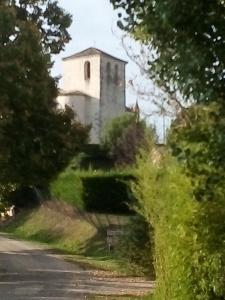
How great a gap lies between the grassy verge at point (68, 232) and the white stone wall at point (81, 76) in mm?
38960

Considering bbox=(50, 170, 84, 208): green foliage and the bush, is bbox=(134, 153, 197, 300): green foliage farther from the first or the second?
bbox=(50, 170, 84, 208): green foliage

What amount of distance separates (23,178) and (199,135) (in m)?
24.9

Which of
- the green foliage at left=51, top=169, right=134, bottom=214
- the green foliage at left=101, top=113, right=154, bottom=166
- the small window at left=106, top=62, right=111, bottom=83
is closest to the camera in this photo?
the green foliage at left=51, top=169, right=134, bottom=214

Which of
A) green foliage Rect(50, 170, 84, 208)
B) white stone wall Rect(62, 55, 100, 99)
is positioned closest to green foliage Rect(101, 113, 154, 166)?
green foliage Rect(50, 170, 84, 208)

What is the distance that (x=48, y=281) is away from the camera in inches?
1052

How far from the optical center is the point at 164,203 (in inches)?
603

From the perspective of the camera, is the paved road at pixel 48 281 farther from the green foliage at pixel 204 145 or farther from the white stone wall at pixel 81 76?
the white stone wall at pixel 81 76

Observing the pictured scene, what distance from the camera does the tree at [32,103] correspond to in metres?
30.7

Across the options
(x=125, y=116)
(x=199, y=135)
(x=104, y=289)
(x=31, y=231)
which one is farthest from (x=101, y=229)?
(x=199, y=135)

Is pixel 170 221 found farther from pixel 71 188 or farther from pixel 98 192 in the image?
pixel 71 188

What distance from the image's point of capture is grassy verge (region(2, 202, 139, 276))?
4078 centimetres

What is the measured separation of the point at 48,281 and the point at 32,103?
7.91m

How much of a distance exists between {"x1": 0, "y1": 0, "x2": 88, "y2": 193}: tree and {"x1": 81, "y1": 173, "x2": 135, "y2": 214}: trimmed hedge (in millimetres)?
11796

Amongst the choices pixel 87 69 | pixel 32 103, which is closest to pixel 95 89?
pixel 87 69
